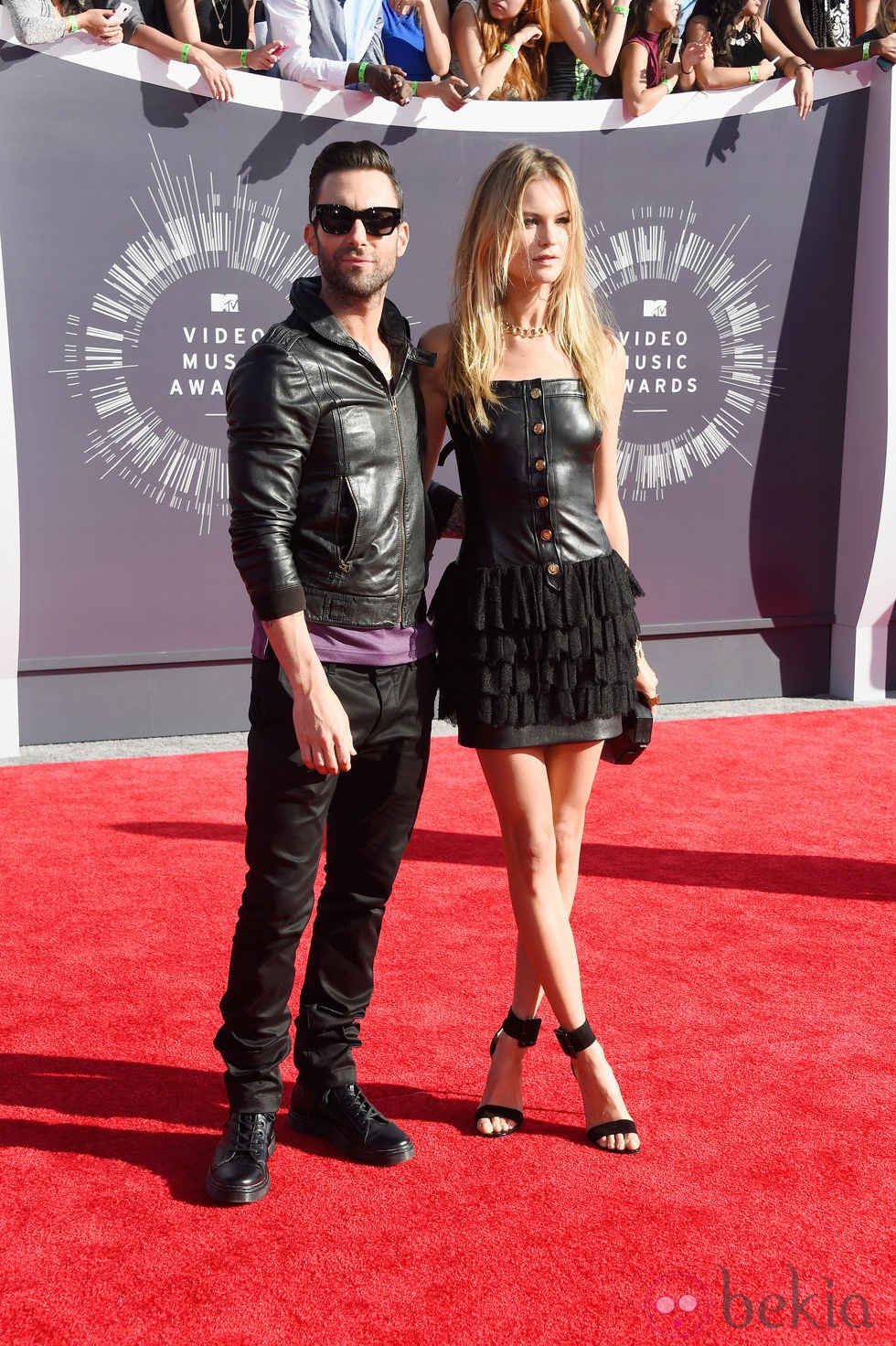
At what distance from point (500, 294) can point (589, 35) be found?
4.75 metres

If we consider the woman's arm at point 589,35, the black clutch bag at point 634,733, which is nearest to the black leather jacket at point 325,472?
the black clutch bag at point 634,733

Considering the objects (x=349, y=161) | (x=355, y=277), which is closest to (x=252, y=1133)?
(x=355, y=277)

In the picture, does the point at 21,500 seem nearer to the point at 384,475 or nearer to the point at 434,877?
the point at 434,877

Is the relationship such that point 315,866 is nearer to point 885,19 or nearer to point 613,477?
point 613,477

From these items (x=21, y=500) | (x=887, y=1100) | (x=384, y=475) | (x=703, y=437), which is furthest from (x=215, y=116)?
(x=887, y=1100)

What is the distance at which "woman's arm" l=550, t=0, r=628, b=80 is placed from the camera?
6418 millimetres

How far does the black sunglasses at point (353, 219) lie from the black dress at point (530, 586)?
0.35 metres

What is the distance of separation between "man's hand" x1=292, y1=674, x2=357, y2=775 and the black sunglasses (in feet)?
2.54

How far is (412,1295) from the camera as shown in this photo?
2.03 meters

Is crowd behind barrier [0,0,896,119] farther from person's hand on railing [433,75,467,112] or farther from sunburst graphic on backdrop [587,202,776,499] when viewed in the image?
sunburst graphic on backdrop [587,202,776,499]

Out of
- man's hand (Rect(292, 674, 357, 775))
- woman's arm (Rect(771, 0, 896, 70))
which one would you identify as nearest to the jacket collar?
man's hand (Rect(292, 674, 357, 775))

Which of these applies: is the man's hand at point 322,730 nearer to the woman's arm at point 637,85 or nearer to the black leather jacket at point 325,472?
the black leather jacket at point 325,472

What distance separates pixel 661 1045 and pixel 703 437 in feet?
14.5

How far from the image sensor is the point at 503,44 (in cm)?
638
